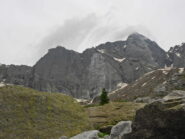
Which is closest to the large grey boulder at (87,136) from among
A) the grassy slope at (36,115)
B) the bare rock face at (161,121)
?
the grassy slope at (36,115)

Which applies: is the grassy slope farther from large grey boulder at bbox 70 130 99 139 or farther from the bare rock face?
the bare rock face

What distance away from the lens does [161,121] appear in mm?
12570

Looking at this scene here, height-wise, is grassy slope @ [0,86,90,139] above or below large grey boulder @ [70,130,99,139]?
above

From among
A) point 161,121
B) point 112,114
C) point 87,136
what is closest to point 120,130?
point 87,136

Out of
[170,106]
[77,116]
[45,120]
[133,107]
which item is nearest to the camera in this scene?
[170,106]

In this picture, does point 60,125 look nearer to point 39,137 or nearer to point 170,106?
point 39,137

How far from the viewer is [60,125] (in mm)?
18625

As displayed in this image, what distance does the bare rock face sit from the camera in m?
12.1

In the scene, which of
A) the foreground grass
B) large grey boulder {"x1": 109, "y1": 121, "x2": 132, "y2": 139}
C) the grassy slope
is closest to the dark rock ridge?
large grey boulder {"x1": 109, "y1": 121, "x2": 132, "y2": 139}

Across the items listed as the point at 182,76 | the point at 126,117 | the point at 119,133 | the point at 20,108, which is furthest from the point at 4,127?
the point at 182,76

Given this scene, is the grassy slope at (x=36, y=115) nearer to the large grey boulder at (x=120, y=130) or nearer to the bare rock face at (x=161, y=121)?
the large grey boulder at (x=120, y=130)

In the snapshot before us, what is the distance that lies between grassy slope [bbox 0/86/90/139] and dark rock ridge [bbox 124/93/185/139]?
18.7ft

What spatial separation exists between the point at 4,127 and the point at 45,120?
2234 millimetres

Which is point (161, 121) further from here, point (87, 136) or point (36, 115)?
point (36, 115)
